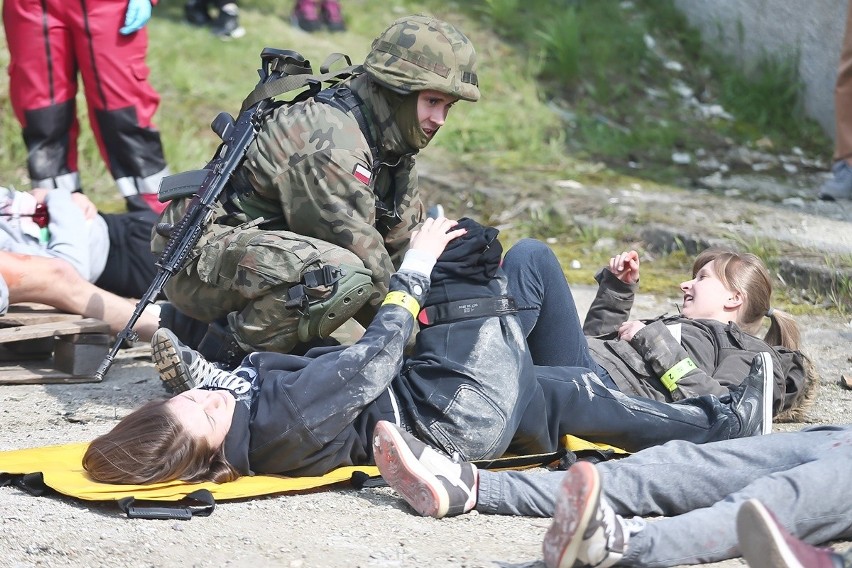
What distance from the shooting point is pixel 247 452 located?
326 cm

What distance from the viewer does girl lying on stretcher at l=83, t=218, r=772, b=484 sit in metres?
3.16

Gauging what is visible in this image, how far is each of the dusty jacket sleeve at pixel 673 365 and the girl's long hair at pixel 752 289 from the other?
38cm

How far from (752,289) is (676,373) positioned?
0.52 metres

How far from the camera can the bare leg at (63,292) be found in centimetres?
448

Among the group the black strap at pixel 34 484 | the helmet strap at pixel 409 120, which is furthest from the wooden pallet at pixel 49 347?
the helmet strap at pixel 409 120

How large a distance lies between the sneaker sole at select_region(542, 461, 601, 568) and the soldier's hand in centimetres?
110

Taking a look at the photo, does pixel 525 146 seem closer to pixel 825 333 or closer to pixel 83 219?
pixel 825 333

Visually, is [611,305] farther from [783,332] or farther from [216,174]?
[216,174]

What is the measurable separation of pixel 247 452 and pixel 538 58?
6.04 metres

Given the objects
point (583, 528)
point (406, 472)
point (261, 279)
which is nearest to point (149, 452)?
point (406, 472)

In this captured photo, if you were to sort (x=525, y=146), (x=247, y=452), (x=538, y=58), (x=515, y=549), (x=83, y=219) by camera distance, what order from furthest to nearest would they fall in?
(x=538, y=58) < (x=525, y=146) < (x=83, y=219) < (x=247, y=452) < (x=515, y=549)

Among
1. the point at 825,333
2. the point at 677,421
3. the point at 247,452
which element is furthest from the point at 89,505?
the point at 825,333

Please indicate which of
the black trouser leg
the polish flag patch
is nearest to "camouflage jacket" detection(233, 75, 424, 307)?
the polish flag patch

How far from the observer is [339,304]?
392 centimetres
